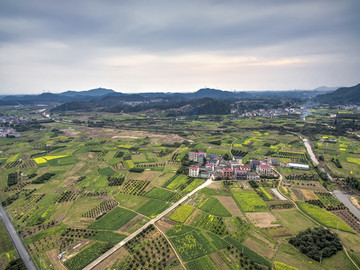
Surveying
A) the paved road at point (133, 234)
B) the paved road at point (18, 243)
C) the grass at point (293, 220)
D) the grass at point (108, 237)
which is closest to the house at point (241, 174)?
the paved road at point (133, 234)

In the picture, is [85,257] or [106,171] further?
[106,171]

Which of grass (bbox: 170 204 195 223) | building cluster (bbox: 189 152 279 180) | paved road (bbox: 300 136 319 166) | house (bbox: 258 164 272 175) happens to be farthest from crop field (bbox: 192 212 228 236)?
paved road (bbox: 300 136 319 166)

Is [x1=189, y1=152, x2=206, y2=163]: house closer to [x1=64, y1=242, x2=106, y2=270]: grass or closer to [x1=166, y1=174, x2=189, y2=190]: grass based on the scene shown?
[x1=166, y1=174, x2=189, y2=190]: grass

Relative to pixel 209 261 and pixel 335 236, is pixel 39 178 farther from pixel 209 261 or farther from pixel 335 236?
pixel 335 236

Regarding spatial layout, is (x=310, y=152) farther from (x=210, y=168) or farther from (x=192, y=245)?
(x=192, y=245)

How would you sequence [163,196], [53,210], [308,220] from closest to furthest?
[308,220] → [53,210] → [163,196]

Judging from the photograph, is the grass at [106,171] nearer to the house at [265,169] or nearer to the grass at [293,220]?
the house at [265,169]

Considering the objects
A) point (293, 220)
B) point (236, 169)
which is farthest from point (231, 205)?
point (236, 169)

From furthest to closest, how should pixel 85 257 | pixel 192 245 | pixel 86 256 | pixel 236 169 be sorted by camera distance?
pixel 236 169 → pixel 192 245 → pixel 86 256 → pixel 85 257

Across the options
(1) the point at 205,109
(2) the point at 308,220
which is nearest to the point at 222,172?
(2) the point at 308,220
